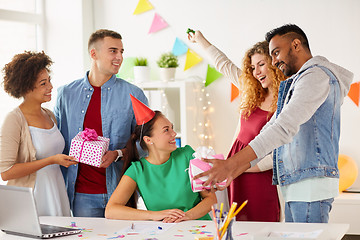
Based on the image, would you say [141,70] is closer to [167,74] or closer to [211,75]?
[167,74]

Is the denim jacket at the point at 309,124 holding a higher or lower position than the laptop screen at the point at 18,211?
higher

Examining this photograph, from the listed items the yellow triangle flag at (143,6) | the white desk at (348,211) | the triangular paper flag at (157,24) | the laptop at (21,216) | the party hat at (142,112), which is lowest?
the white desk at (348,211)

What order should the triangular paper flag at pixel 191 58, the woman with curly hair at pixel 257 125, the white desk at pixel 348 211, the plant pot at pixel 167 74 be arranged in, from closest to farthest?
the woman with curly hair at pixel 257 125, the white desk at pixel 348 211, the plant pot at pixel 167 74, the triangular paper flag at pixel 191 58

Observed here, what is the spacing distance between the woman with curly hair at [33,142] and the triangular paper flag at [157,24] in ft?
6.58

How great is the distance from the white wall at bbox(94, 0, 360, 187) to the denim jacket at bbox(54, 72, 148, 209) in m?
1.70

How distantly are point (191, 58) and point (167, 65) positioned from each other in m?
0.26

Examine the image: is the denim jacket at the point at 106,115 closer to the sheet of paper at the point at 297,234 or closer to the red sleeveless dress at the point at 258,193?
the red sleeveless dress at the point at 258,193

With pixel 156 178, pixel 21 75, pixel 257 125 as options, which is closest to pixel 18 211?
pixel 156 178

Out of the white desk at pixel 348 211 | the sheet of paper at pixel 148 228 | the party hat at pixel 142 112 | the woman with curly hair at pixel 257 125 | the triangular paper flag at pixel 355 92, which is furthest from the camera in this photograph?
the triangular paper flag at pixel 355 92

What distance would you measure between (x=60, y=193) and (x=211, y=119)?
208 centimetres

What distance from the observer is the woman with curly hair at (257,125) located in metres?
2.57

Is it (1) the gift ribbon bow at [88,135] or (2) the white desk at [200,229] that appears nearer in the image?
A: (2) the white desk at [200,229]

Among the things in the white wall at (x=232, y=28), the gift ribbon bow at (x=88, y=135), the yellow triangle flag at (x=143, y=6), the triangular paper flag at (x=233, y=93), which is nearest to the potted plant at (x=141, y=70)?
the white wall at (x=232, y=28)

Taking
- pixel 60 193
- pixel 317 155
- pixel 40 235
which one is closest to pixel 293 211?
pixel 317 155
